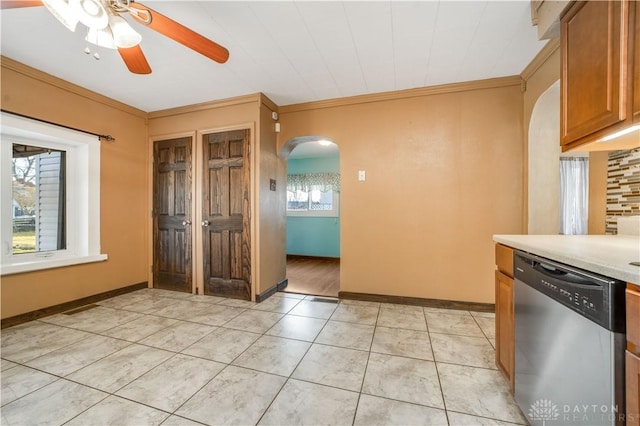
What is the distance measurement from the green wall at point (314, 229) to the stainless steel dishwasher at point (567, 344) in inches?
181

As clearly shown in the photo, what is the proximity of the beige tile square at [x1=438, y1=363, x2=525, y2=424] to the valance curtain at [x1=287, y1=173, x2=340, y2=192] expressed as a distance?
4459 millimetres

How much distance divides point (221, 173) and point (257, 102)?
100 cm

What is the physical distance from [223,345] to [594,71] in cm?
296

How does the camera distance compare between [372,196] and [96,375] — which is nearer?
[96,375]

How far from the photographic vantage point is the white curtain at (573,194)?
273 centimetres

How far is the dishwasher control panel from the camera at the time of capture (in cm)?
76

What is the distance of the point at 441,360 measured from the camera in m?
1.81

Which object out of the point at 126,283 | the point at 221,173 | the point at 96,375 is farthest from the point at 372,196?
the point at 126,283

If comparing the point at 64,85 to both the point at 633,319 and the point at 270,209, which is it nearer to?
the point at 270,209

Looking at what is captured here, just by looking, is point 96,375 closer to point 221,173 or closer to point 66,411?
point 66,411

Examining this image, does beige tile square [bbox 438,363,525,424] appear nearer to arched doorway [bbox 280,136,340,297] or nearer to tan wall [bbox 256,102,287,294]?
tan wall [bbox 256,102,287,294]

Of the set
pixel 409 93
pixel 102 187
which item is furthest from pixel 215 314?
pixel 409 93

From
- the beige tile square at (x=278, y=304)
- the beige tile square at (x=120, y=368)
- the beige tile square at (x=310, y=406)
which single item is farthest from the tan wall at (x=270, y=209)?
the beige tile square at (x=310, y=406)

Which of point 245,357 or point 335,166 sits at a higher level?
point 335,166
